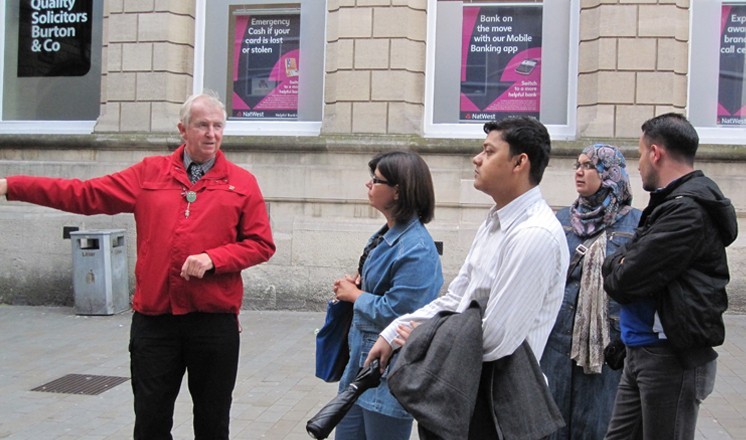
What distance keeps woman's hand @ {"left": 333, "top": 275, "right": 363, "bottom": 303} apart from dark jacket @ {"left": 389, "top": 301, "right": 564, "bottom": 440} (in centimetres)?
87

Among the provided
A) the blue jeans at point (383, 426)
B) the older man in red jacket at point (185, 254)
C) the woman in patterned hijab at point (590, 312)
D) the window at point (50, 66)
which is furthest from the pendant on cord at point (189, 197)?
the window at point (50, 66)

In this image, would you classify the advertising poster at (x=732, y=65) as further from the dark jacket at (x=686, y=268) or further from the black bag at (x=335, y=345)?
the black bag at (x=335, y=345)

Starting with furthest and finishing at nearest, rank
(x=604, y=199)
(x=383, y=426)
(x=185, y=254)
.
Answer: (x=604, y=199) < (x=185, y=254) < (x=383, y=426)

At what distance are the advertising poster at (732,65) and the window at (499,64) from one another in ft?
5.94

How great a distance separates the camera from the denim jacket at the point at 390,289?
10.2ft

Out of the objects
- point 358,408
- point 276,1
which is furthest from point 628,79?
point 358,408

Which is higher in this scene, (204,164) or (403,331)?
(204,164)

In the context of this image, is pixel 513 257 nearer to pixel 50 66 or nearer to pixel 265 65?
pixel 265 65

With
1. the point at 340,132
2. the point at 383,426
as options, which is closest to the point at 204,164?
the point at 383,426

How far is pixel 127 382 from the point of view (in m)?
6.45

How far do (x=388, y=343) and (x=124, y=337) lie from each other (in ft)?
20.2

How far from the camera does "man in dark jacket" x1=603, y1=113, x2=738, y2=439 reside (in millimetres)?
3010

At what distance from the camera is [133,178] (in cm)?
362

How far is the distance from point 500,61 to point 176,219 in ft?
23.4
